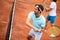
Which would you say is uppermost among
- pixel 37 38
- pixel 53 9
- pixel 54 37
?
pixel 53 9

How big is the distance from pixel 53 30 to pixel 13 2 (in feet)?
12.0

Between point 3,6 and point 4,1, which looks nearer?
point 3,6

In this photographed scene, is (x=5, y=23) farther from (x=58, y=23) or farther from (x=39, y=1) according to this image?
(x=39, y=1)

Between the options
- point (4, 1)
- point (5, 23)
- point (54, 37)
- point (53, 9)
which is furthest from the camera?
point (4, 1)

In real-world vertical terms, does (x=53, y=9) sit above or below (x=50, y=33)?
above

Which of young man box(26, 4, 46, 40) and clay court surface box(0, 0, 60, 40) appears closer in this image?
young man box(26, 4, 46, 40)

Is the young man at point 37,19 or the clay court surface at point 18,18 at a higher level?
the young man at point 37,19

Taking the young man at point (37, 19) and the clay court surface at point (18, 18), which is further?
the clay court surface at point (18, 18)

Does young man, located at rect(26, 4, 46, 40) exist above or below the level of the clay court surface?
above

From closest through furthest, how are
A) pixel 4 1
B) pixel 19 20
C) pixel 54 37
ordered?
pixel 54 37 → pixel 19 20 → pixel 4 1

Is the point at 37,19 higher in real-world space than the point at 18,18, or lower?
higher

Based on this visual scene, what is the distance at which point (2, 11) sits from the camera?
9.20 metres

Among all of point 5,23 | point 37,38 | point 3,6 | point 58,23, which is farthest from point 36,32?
point 3,6

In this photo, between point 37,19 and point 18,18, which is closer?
point 37,19
